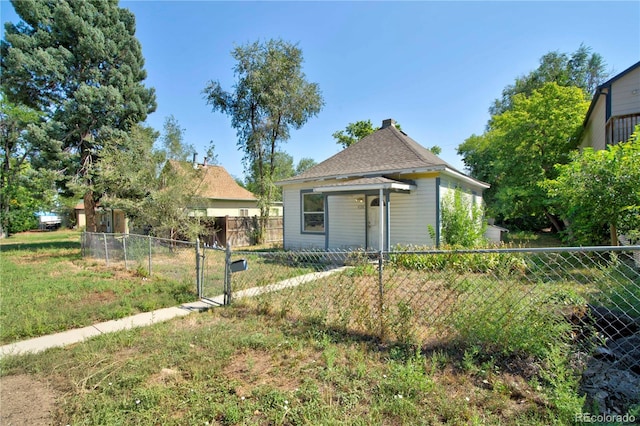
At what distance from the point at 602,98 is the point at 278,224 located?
1482 cm

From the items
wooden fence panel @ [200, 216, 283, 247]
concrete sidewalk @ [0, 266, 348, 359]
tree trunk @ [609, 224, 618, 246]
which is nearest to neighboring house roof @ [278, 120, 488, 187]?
tree trunk @ [609, 224, 618, 246]

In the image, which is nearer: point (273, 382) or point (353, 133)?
point (273, 382)

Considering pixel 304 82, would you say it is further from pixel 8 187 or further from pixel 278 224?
pixel 8 187

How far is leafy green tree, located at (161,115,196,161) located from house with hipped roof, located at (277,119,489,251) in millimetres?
4160

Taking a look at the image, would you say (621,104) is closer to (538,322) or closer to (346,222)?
(346,222)

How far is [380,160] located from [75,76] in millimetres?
14911

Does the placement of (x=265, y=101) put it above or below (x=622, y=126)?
above

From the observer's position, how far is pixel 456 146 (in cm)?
2467

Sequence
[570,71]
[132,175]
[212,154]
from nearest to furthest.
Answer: [132,175] < [212,154] < [570,71]

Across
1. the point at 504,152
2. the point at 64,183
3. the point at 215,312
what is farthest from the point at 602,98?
the point at 64,183

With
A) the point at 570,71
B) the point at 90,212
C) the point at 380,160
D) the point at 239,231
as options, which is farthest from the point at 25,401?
the point at 570,71

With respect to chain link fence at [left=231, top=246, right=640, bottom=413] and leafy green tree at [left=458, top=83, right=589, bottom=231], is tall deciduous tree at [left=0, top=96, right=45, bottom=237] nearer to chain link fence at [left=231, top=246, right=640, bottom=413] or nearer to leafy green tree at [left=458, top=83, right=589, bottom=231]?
chain link fence at [left=231, top=246, right=640, bottom=413]

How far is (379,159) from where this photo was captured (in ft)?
35.3

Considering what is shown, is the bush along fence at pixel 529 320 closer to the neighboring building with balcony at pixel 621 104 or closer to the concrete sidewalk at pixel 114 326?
the concrete sidewalk at pixel 114 326
